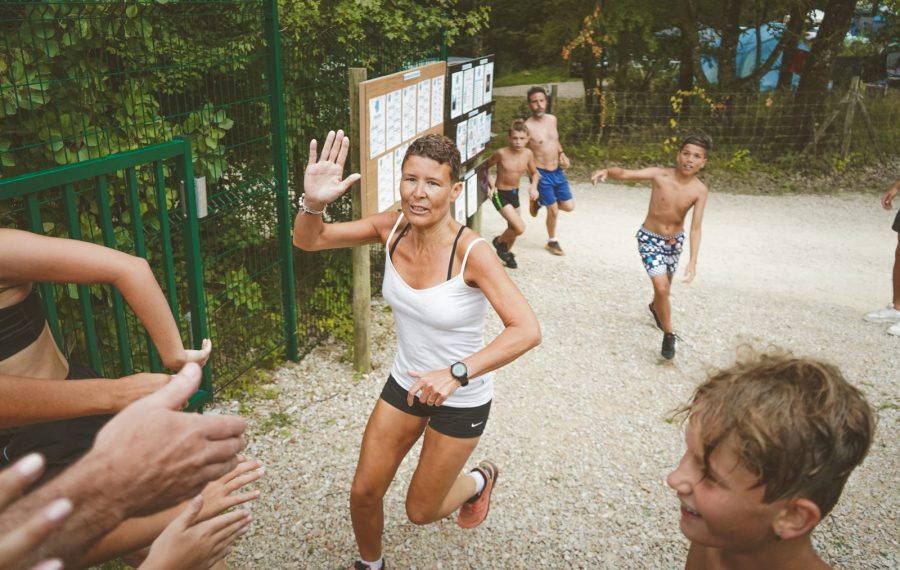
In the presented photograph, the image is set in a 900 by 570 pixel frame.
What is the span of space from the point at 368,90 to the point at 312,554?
295cm

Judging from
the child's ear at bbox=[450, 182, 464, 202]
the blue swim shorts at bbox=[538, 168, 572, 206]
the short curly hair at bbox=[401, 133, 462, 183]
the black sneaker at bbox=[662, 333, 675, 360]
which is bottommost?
the black sneaker at bbox=[662, 333, 675, 360]

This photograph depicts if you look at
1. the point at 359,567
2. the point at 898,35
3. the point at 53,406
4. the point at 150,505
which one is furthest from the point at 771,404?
the point at 898,35

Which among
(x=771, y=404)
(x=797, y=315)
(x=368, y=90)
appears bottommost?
(x=797, y=315)

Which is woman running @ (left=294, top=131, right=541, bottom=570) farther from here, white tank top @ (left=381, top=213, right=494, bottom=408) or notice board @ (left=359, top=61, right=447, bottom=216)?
notice board @ (left=359, top=61, right=447, bottom=216)

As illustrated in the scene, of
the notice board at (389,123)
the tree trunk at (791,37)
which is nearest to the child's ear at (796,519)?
the notice board at (389,123)

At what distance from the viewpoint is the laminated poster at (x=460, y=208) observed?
7.14 meters

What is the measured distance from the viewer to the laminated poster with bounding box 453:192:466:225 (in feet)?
23.4

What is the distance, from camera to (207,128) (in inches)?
187

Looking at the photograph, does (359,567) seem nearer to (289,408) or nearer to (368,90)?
(289,408)

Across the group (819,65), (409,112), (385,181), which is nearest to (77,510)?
(385,181)

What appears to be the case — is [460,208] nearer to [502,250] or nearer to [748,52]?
[502,250]

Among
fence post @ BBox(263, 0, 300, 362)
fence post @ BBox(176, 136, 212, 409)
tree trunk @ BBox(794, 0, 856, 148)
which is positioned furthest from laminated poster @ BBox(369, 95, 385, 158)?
tree trunk @ BBox(794, 0, 856, 148)

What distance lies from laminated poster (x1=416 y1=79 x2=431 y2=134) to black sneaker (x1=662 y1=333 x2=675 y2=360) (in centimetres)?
271

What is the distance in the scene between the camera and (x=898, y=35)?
16078 millimetres
